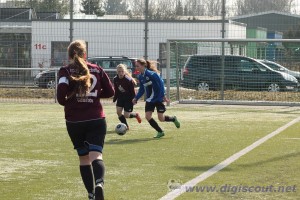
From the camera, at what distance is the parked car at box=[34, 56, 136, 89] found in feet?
86.8

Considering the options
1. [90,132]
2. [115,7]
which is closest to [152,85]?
[90,132]

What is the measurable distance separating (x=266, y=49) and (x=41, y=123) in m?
10.8

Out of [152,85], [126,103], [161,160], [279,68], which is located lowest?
[161,160]

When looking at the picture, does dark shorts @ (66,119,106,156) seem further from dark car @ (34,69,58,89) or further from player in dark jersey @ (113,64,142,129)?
dark car @ (34,69,58,89)

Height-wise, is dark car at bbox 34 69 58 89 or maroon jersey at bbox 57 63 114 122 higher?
maroon jersey at bbox 57 63 114 122

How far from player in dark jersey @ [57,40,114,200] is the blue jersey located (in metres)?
6.32

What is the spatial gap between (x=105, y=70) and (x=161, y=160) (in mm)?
15588

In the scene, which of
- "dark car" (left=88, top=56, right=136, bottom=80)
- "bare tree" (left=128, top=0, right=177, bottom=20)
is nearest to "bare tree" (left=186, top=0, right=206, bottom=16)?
"bare tree" (left=128, top=0, right=177, bottom=20)

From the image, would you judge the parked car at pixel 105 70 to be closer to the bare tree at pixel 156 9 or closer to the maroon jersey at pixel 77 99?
the bare tree at pixel 156 9

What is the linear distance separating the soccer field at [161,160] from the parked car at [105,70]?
805cm

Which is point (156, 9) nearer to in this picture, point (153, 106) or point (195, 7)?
point (195, 7)

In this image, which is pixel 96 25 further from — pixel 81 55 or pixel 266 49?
pixel 81 55

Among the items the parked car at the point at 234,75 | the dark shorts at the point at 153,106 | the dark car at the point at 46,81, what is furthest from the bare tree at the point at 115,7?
the dark shorts at the point at 153,106

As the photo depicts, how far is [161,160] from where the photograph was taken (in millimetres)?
11117
